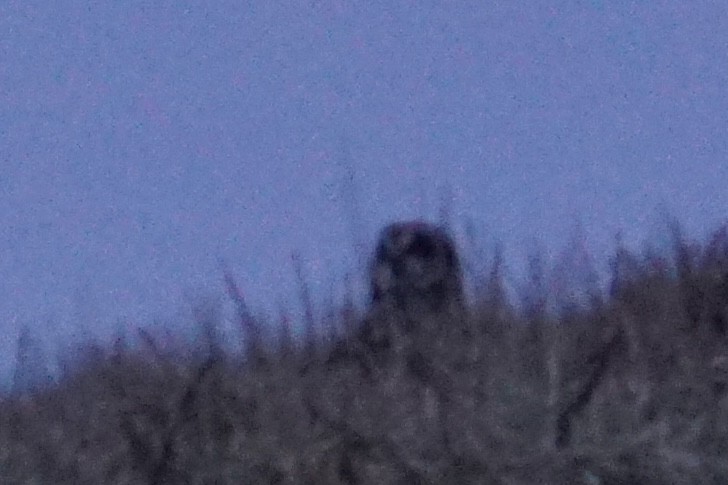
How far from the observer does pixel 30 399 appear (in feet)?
21.8

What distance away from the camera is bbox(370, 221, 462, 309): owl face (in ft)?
22.9

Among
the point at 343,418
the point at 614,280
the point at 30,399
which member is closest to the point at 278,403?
the point at 343,418

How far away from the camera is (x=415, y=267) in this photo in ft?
24.5

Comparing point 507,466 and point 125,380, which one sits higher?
point 125,380

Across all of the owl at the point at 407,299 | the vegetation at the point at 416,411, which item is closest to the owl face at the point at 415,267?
the owl at the point at 407,299

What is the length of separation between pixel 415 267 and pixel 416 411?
4.16 ft

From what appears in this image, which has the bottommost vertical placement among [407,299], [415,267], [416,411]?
[416,411]

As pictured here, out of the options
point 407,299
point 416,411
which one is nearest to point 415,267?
point 407,299

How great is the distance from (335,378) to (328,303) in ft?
1.76

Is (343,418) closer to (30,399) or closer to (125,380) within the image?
(125,380)

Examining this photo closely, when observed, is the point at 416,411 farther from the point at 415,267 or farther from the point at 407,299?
the point at 415,267

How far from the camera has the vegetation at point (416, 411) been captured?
6281 millimetres

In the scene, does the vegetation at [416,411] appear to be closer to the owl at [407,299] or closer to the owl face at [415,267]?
the owl at [407,299]

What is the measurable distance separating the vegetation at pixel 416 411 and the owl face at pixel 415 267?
0.27 meters
